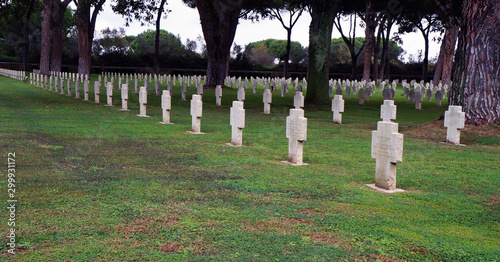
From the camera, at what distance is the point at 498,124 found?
1336 centimetres

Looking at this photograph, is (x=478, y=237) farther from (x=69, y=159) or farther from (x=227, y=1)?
(x=227, y=1)

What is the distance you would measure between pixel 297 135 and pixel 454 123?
5091 millimetres

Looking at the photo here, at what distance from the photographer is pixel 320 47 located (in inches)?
936

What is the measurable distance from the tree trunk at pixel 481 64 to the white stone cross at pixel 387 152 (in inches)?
300

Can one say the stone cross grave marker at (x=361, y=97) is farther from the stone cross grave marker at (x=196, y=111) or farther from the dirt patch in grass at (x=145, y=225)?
the dirt patch in grass at (x=145, y=225)

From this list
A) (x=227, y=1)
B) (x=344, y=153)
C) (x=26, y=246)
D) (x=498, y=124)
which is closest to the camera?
(x=26, y=246)

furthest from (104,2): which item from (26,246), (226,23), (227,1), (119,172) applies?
(26,246)

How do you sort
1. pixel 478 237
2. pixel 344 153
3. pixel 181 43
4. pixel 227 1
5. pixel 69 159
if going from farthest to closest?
pixel 181 43 → pixel 227 1 → pixel 344 153 → pixel 69 159 → pixel 478 237

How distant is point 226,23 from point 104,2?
53.7 ft

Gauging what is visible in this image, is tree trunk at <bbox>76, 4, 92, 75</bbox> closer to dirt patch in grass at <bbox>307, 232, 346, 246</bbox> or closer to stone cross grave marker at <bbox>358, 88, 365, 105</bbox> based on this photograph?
stone cross grave marker at <bbox>358, 88, 365, 105</bbox>

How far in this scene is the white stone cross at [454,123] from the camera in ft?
39.0

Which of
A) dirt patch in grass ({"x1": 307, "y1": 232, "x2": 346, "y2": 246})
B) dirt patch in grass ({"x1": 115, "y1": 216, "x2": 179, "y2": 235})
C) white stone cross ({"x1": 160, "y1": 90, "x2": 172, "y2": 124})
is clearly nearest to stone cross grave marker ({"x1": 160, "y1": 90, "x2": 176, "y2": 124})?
white stone cross ({"x1": 160, "y1": 90, "x2": 172, "y2": 124})

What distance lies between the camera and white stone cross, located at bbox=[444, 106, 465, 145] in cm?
1188

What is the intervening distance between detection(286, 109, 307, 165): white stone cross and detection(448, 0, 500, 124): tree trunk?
6.88 meters
